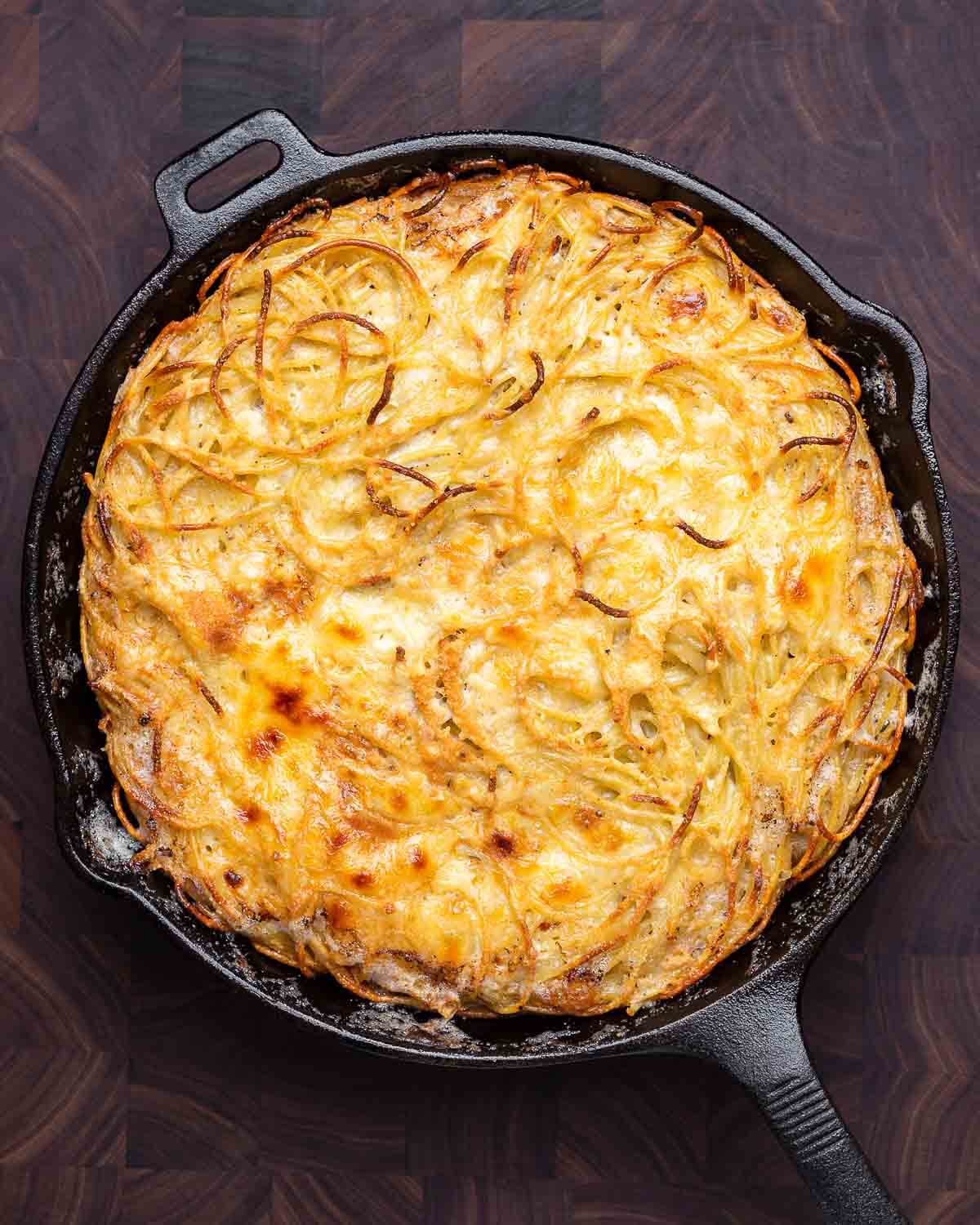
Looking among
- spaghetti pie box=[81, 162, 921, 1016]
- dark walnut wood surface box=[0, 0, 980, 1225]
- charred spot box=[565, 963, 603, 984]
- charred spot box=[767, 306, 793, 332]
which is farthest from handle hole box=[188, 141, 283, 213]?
charred spot box=[565, 963, 603, 984]

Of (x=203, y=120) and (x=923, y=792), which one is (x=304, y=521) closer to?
(x=203, y=120)

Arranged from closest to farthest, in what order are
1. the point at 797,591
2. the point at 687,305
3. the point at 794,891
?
the point at 797,591 → the point at 687,305 → the point at 794,891

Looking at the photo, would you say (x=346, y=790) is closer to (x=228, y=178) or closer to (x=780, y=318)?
(x=780, y=318)

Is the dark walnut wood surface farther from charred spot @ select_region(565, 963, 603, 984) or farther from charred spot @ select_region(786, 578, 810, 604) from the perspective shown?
charred spot @ select_region(786, 578, 810, 604)

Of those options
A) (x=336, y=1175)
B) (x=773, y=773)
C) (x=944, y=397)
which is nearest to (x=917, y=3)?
(x=944, y=397)

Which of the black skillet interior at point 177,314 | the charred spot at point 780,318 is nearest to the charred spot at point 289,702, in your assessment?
the black skillet interior at point 177,314

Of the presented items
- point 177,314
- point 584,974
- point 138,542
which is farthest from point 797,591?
point 177,314

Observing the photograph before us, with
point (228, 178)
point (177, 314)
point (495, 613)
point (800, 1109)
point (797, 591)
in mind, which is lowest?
point (800, 1109)
